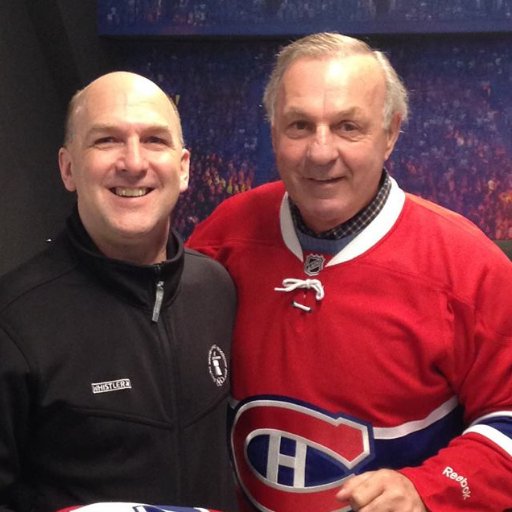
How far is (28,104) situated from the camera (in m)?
2.63

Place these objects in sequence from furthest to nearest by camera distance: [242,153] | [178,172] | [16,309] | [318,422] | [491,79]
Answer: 1. [242,153]
2. [491,79]
3. [318,422]
4. [178,172]
5. [16,309]

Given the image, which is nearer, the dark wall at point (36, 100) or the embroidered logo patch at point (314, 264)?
the embroidered logo patch at point (314, 264)

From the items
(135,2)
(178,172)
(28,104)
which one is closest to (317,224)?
(178,172)

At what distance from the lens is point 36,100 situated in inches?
105

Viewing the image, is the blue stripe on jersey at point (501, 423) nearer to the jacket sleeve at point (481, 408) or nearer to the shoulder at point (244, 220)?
the jacket sleeve at point (481, 408)

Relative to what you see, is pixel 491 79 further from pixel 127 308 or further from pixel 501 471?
pixel 127 308

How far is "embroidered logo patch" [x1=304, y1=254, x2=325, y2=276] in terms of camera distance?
1479 mm

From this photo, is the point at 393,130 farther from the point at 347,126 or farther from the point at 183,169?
the point at 183,169

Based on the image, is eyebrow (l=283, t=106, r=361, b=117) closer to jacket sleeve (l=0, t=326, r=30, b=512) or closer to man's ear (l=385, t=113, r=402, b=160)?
man's ear (l=385, t=113, r=402, b=160)

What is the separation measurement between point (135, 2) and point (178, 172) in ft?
5.73

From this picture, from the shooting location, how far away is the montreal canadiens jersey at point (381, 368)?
1.39 m

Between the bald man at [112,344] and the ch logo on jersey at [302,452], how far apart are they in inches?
5.5

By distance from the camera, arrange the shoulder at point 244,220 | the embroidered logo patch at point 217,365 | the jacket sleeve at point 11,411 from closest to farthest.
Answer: the jacket sleeve at point 11,411 < the embroidered logo patch at point 217,365 < the shoulder at point 244,220

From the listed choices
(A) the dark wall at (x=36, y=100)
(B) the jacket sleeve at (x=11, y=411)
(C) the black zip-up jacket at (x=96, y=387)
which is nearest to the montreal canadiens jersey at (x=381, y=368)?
(C) the black zip-up jacket at (x=96, y=387)
